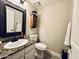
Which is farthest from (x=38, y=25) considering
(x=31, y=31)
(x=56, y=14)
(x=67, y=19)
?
(x=67, y=19)

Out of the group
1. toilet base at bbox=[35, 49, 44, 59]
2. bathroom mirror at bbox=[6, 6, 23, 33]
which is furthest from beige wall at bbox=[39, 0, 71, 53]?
bathroom mirror at bbox=[6, 6, 23, 33]

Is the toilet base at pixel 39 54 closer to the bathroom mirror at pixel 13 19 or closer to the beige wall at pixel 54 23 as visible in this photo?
the beige wall at pixel 54 23

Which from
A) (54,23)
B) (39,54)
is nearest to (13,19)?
(54,23)

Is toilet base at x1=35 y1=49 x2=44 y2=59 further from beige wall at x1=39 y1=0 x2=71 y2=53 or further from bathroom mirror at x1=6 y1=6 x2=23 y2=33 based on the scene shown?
bathroom mirror at x1=6 y1=6 x2=23 y2=33

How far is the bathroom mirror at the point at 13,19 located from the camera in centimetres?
177

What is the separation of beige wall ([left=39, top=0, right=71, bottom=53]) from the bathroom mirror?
113 cm

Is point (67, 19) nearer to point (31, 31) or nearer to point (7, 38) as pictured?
point (31, 31)

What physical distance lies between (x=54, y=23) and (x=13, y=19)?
1515 mm

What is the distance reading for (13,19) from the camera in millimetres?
1951

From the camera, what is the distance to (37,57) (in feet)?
8.73

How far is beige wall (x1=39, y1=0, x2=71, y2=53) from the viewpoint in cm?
249

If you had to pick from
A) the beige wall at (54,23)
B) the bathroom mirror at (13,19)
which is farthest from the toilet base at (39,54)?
the bathroom mirror at (13,19)

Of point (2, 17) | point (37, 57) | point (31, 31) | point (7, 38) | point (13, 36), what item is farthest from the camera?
point (31, 31)

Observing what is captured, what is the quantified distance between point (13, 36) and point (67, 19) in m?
1.78
